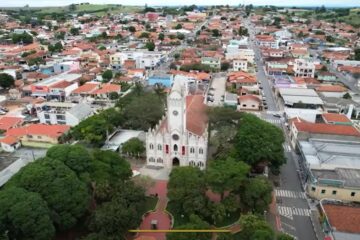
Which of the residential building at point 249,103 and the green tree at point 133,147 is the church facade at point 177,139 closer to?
the green tree at point 133,147

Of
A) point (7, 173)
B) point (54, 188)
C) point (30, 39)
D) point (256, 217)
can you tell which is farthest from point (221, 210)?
point (30, 39)

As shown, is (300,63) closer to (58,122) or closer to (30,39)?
(58,122)

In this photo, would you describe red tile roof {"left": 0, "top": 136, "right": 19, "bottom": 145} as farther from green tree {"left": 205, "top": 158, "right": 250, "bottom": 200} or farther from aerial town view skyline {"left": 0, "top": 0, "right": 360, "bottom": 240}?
green tree {"left": 205, "top": 158, "right": 250, "bottom": 200}

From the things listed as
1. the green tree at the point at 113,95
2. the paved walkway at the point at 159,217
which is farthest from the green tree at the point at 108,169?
the green tree at the point at 113,95

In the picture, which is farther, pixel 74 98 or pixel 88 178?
pixel 74 98

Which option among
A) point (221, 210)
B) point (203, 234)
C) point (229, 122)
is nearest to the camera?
point (203, 234)

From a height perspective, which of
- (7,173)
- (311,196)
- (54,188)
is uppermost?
(54,188)

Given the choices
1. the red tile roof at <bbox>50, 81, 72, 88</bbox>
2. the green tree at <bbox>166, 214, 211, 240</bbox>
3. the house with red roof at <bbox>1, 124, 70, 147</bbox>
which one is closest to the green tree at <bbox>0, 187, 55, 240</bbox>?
the green tree at <bbox>166, 214, 211, 240</bbox>
